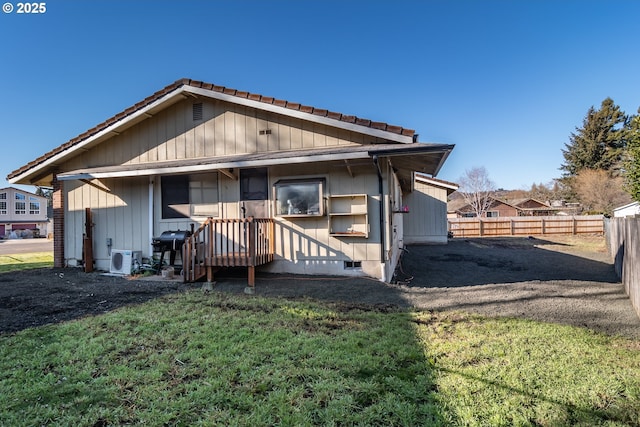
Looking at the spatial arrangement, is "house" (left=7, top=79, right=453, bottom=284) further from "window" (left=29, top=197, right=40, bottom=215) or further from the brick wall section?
"window" (left=29, top=197, right=40, bottom=215)

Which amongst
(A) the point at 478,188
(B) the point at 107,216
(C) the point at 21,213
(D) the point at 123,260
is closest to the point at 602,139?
(A) the point at 478,188

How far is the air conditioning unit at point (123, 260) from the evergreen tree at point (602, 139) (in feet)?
128

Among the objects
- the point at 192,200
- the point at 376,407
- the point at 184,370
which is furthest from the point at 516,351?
the point at 192,200

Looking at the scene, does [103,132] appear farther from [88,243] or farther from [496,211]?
[496,211]

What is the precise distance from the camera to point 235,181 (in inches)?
284

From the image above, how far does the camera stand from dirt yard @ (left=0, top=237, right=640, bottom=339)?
4121mm

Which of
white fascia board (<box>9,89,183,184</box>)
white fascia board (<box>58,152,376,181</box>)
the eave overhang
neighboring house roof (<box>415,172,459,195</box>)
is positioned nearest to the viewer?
the eave overhang

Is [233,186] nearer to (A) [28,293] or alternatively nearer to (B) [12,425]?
(A) [28,293]

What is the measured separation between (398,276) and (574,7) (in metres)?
9.29

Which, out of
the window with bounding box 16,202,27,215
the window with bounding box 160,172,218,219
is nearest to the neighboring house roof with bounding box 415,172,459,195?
the window with bounding box 160,172,218,219

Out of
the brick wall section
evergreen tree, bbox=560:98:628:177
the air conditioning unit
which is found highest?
evergreen tree, bbox=560:98:628:177

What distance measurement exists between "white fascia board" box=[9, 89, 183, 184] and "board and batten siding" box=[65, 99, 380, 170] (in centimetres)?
40

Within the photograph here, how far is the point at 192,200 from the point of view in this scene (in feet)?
24.6

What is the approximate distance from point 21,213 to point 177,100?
58.5 m
